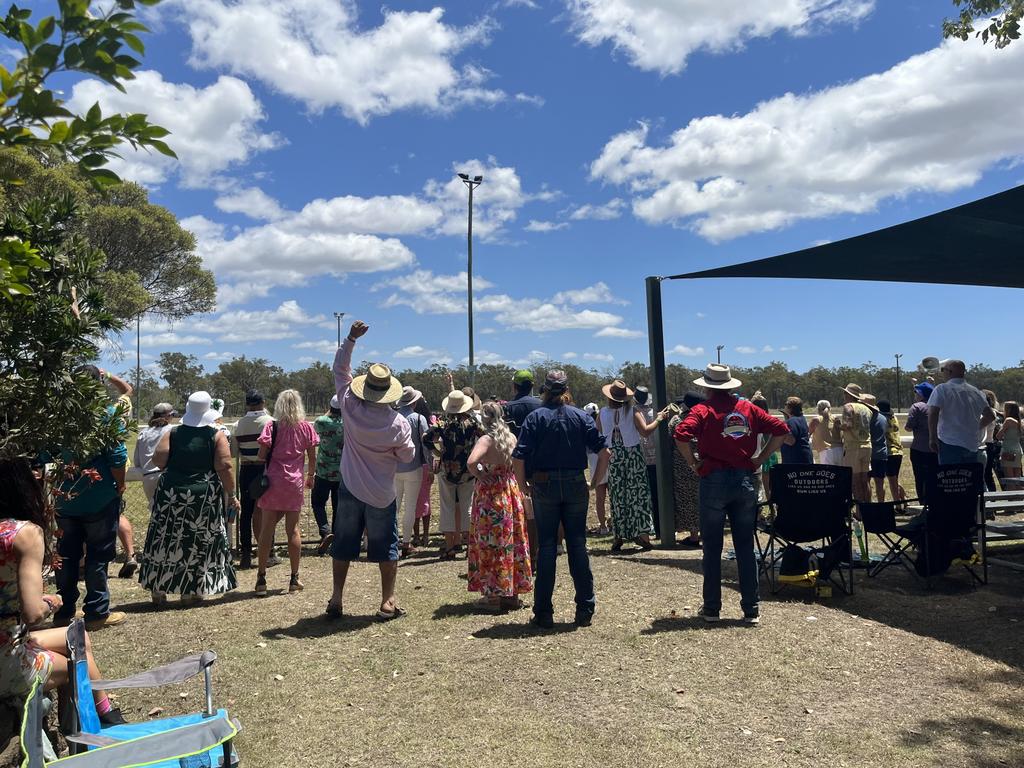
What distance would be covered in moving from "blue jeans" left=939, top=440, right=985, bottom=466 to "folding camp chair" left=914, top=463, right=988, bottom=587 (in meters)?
1.21

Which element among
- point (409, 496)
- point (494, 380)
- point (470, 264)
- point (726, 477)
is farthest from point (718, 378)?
point (494, 380)

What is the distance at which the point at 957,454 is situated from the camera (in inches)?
283

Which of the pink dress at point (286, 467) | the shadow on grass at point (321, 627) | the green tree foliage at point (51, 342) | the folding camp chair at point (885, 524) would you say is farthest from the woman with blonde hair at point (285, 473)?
the folding camp chair at point (885, 524)

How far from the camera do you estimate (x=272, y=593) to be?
6367mm

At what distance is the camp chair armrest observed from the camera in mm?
2854

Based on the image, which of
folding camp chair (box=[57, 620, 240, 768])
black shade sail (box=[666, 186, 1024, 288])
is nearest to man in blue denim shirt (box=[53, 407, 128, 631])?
folding camp chair (box=[57, 620, 240, 768])

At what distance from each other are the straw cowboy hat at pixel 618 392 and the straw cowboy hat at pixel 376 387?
3.42m

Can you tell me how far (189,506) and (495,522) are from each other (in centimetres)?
226

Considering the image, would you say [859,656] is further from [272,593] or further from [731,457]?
[272,593]

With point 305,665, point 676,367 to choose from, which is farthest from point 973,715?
point 676,367

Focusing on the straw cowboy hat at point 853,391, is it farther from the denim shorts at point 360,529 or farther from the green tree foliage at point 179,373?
the green tree foliage at point 179,373

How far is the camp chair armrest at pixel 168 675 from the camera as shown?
285 centimetres

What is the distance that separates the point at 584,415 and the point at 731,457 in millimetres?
1024

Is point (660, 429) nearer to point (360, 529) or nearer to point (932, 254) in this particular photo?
point (932, 254)
